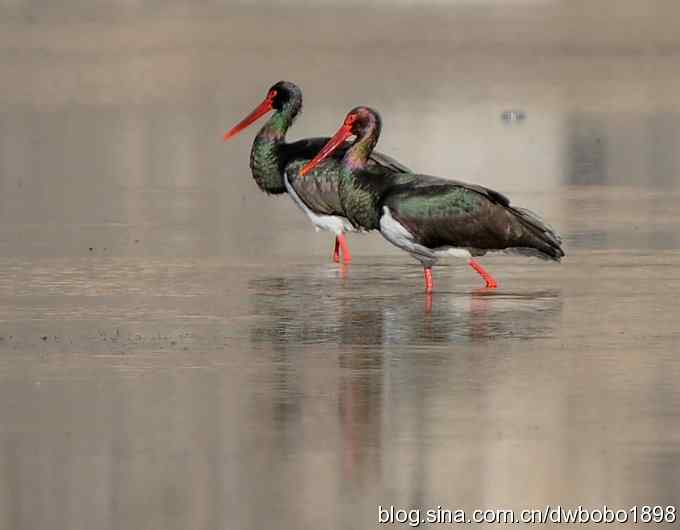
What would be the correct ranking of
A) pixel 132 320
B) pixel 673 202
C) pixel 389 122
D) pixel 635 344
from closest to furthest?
Result: pixel 635 344 → pixel 132 320 → pixel 673 202 → pixel 389 122

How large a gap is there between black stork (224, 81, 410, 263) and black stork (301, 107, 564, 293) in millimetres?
761

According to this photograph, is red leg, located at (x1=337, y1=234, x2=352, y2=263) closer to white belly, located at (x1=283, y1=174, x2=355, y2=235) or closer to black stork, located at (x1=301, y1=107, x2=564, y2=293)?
white belly, located at (x1=283, y1=174, x2=355, y2=235)

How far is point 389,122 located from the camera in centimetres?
2984

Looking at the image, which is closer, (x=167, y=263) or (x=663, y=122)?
(x=167, y=263)

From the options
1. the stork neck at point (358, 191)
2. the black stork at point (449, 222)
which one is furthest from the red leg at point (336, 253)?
the black stork at point (449, 222)

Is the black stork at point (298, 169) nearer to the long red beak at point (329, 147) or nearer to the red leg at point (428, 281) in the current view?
the long red beak at point (329, 147)

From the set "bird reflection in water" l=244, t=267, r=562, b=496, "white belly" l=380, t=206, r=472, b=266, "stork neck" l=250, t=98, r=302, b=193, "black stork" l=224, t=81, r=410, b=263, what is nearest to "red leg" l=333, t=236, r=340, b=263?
"black stork" l=224, t=81, r=410, b=263

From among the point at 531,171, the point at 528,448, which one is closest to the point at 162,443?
the point at 528,448

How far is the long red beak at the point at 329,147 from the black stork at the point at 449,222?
1.10 meters

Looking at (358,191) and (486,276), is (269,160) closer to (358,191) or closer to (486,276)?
(358,191)

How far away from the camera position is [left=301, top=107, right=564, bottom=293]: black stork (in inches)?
607

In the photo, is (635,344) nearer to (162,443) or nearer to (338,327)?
(338,327)

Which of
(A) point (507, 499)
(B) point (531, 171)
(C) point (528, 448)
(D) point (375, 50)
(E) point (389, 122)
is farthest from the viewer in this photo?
(D) point (375, 50)

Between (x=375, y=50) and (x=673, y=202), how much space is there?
24.1 meters
